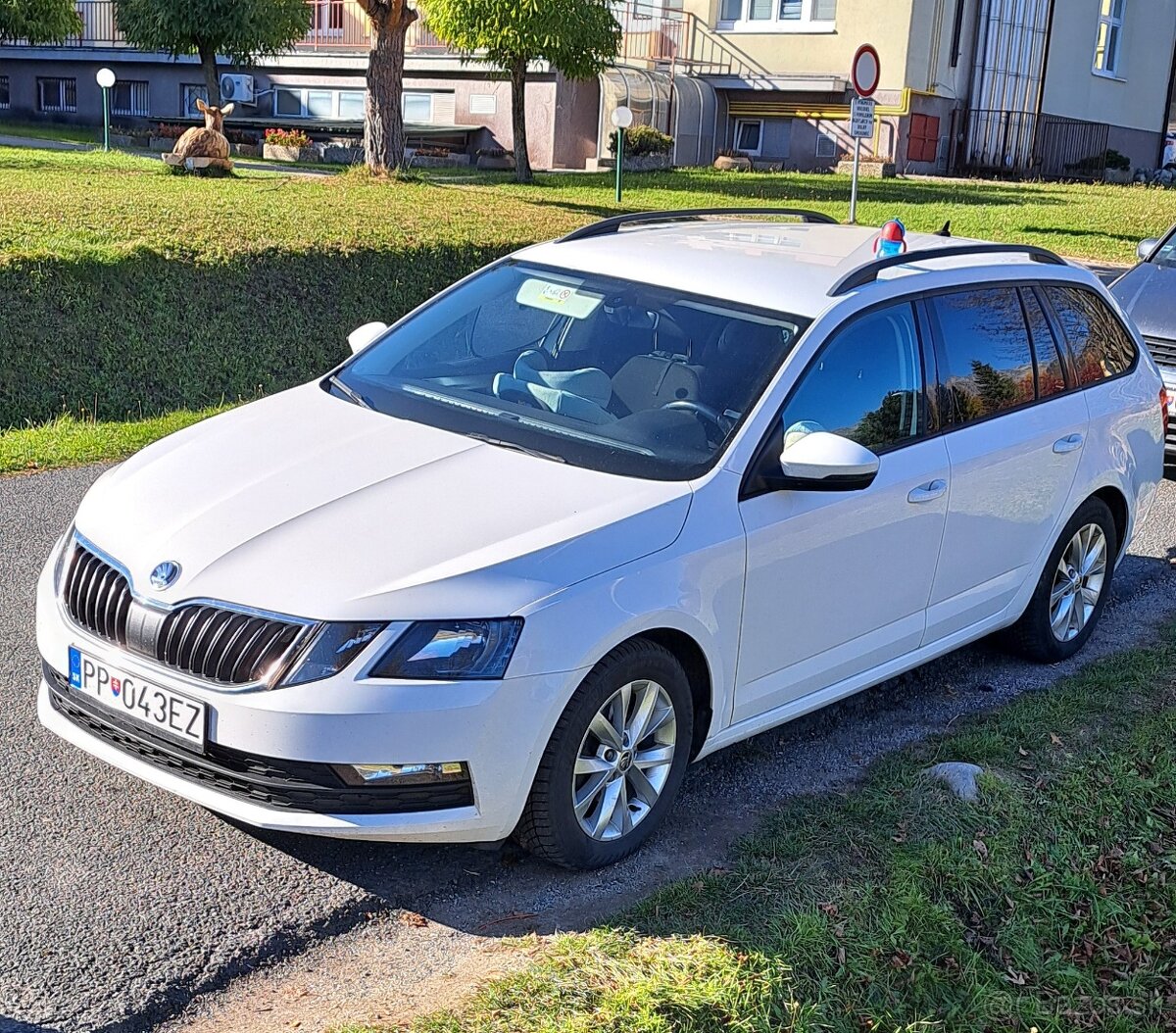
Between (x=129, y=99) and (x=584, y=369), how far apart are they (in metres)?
40.7

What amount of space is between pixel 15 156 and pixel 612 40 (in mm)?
10720

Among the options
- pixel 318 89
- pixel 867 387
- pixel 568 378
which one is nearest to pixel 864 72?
pixel 867 387

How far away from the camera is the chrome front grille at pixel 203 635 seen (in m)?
3.78

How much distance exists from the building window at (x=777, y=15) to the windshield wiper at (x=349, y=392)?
30883 mm

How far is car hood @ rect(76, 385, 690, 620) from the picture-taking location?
12.6 feet

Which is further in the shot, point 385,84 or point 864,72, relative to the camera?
point 385,84

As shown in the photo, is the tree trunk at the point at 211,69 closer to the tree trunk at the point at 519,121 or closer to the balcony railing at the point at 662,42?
the balcony railing at the point at 662,42

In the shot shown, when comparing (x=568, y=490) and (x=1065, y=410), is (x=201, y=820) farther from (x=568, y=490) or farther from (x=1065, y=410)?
(x=1065, y=410)

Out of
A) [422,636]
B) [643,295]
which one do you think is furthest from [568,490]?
[643,295]

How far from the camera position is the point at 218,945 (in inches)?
150

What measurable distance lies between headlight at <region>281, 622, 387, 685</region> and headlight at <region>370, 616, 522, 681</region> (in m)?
0.07

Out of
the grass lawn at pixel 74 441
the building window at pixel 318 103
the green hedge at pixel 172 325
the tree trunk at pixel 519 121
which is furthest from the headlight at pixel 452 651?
the building window at pixel 318 103

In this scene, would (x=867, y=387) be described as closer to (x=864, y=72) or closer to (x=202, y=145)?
(x=864, y=72)

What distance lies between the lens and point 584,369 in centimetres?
506
